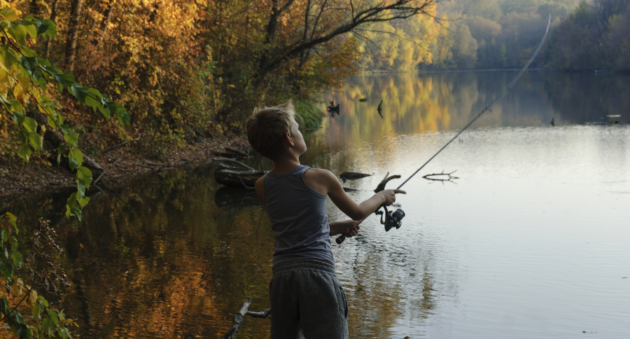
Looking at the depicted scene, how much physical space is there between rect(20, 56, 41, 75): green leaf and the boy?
986mm

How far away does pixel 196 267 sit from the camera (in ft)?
25.5

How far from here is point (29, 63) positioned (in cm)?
207

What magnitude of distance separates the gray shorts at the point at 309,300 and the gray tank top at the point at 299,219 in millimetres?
50

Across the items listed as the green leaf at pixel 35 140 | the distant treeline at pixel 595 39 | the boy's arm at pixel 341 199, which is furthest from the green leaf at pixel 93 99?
the distant treeline at pixel 595 39

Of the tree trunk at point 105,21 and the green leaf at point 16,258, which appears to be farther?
the tree trunk at point 105,21

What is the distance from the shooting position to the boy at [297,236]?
9.08 ft

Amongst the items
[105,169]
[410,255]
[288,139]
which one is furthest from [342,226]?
[105,169]

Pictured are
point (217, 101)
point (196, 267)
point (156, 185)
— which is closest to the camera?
point (196, 267)

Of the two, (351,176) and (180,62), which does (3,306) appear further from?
(180,62)

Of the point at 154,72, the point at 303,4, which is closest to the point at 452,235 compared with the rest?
the point at 154,72

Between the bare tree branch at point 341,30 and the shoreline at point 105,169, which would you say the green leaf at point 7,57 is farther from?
the bare tree branch at point 341,30

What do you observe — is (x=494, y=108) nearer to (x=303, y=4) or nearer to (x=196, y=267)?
(x=303, y=4)

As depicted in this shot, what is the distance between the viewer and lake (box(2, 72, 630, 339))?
6.02m

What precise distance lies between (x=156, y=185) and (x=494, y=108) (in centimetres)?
2667
